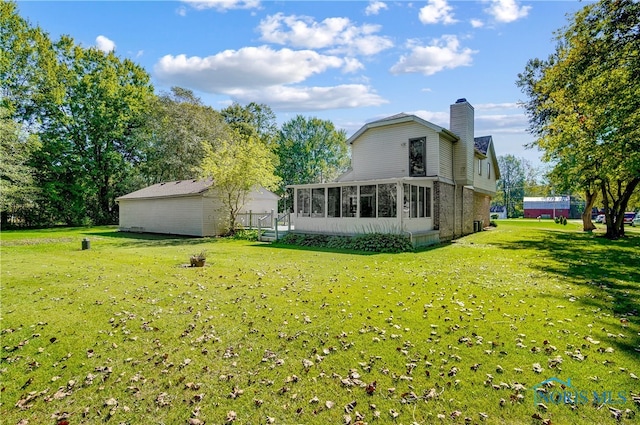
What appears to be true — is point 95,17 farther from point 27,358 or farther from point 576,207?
point 576,207

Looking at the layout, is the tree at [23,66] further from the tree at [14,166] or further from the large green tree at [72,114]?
the tree at [14,166]

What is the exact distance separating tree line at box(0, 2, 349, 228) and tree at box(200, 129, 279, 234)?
21.3 ft

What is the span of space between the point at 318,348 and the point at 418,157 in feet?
48.5

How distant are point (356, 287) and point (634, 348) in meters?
4.51

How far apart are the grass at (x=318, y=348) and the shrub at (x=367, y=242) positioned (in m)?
5.12

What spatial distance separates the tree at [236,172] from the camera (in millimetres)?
19609

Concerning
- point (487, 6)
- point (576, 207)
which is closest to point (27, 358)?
point (487, 6)

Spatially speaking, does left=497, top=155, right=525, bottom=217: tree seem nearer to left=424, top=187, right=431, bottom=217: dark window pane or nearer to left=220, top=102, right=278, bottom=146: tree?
left=220, top=102, right=278, bottom=146: tree

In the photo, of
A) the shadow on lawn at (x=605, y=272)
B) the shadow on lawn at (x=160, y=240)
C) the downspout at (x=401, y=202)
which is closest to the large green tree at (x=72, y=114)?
the shadow on lawn at (x=160, y=240)

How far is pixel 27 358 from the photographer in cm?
432

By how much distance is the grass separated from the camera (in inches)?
127

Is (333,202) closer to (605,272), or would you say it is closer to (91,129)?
(605,272)

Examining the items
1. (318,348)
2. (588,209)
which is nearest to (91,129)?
(318,348)

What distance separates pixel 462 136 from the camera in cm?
1850
